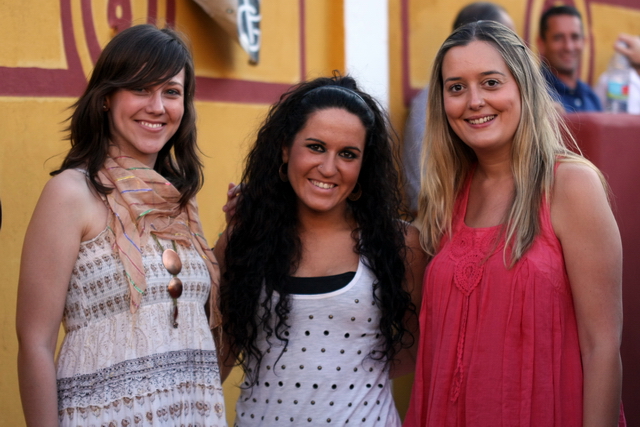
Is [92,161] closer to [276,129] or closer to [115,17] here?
[276,129]

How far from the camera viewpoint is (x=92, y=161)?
93.4 inches

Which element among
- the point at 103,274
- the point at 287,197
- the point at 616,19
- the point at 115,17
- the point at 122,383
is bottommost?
the point at 122,383

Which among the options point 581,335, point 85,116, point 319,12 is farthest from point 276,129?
point 319,12

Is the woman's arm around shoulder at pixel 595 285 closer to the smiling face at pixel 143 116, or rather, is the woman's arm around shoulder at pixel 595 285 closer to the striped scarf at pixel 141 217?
the striped scarf at pixel 141 217

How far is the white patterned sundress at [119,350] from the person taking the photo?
2.27m

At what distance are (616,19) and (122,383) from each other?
631 centimetres

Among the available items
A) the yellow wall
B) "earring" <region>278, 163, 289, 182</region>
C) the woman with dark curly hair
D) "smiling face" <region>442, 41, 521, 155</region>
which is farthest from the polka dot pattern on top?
the yellow wall

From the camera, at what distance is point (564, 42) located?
20.0 ft

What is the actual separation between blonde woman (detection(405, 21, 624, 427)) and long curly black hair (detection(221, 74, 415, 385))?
137 mm

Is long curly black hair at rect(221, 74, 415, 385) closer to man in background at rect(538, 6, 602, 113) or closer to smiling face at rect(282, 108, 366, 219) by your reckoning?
smiling face at rect(282, 108, 366, 219)

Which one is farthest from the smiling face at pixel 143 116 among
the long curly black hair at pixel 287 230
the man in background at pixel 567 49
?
the man in background at pixel 567 49

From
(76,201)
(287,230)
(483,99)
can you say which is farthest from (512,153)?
(76,201)

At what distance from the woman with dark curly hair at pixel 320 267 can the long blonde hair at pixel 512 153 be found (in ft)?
0.52

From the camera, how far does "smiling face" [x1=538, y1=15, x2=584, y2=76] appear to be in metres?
6.04
